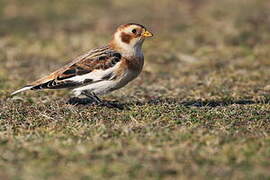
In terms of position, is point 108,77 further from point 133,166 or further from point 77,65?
point 133,166

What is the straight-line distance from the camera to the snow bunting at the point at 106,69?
8016 mm

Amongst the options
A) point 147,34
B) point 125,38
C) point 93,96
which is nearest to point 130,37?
point 125,38

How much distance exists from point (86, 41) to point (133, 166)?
32.4 ft

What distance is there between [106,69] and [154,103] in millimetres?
1020

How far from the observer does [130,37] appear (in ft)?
27.6

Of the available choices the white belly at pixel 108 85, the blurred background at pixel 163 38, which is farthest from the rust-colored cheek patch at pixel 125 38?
the blurred background at pixel 163 38

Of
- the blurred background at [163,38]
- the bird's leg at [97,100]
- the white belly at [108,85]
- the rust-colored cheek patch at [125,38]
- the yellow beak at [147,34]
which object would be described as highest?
the yellow beak at [147,34]

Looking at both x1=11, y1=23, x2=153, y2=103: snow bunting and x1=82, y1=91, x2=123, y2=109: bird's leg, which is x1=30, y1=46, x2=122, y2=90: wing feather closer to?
x1=11, y1=23, x2=153, y2=103: snow bunting

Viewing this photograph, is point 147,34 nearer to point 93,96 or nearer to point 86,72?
point 86,72

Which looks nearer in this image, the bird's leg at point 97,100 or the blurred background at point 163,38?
the bird's leg at point 97,100

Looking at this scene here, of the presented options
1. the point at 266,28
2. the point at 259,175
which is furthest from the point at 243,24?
the point at 259,175

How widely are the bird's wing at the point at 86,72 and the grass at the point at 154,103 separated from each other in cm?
35

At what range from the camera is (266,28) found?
15.7 metres

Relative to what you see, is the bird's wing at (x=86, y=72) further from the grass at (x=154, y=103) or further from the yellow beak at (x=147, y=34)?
the yellow beak at (x=147, y=34)
